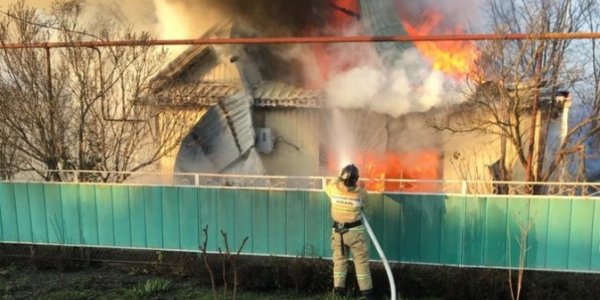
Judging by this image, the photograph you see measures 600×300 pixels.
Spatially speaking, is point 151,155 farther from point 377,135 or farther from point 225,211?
point 377,135

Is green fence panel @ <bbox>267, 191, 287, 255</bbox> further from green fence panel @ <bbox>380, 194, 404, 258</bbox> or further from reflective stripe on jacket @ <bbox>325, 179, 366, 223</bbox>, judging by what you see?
green fence panel @ <bbox>380, 194, 404, 258</bbox>

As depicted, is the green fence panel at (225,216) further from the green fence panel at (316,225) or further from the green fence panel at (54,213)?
the green fence panel at (54,213)

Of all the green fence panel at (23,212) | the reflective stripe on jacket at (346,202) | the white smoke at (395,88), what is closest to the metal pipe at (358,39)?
the reflective stripe on jacket at (346,202)

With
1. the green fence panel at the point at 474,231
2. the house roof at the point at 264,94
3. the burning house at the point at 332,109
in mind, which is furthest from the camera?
the burning house at the point at 332,109

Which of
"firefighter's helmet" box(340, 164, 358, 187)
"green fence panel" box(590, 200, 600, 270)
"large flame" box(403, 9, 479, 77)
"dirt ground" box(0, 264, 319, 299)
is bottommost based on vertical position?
"dirt ground" box(0, 264, 319, 299)

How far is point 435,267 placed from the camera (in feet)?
15.5

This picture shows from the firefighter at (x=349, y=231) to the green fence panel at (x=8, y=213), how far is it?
431cm

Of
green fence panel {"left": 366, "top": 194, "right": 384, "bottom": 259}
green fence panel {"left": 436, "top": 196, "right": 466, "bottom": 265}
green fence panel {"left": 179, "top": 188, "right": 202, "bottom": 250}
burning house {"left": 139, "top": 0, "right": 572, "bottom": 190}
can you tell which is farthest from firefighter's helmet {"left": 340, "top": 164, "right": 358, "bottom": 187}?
burning house {"left": 139, "top": 0, "right": 572, "bottom": 190}

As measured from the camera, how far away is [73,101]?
20.8 ft

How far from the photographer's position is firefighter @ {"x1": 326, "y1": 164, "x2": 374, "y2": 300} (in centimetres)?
433

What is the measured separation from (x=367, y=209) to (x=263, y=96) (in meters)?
4.89

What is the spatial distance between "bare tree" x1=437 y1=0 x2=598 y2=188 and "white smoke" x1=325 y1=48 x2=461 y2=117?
653mm

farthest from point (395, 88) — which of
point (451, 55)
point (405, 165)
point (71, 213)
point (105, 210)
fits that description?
point (71, 213)

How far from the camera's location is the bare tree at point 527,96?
600 cm
